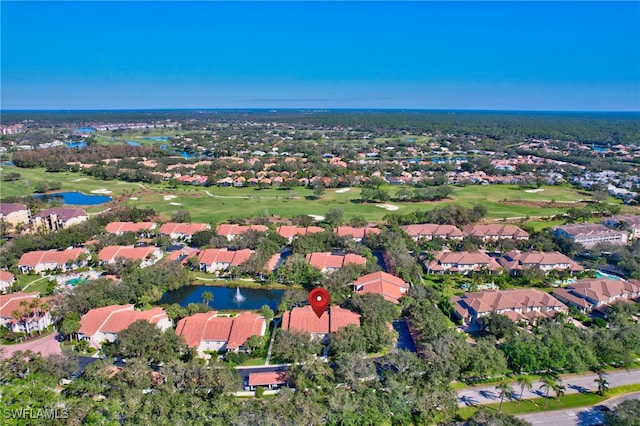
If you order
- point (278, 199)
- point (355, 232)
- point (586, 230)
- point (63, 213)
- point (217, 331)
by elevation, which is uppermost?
point (586, 230)

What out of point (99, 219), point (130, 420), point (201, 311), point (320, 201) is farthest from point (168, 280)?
point (320, 201)

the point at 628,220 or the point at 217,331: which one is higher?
the point at 628,220

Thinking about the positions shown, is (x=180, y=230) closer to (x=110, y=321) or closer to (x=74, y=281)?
(x=74, y=281)

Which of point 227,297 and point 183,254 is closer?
point 227,297

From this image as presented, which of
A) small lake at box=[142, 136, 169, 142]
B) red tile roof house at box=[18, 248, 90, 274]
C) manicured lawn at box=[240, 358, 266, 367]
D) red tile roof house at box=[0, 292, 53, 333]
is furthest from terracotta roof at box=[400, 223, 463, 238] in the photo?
small lake at box=[142, 136, 169, 142]

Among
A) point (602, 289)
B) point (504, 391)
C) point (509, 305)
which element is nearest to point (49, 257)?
point (504, 391)

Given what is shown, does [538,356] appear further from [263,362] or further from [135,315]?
[135,315]

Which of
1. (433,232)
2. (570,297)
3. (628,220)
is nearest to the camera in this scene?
(570,297)
